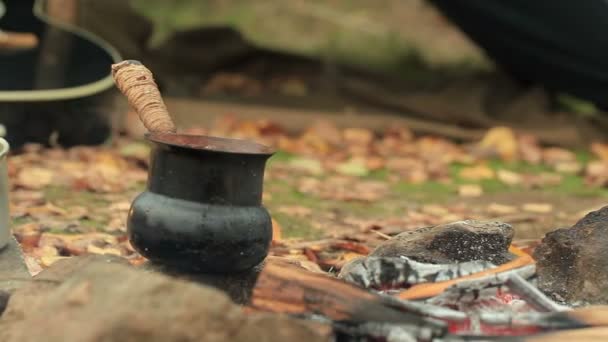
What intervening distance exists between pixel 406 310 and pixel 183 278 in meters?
0.50

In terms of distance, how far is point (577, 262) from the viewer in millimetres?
2482

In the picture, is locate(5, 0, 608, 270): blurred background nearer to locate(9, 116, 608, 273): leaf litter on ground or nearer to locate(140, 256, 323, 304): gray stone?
locate(9, 116, 608, 273): leaf litter on ground

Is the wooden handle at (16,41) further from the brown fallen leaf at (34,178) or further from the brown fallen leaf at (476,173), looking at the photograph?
the brown fallen leaf at (476,173)

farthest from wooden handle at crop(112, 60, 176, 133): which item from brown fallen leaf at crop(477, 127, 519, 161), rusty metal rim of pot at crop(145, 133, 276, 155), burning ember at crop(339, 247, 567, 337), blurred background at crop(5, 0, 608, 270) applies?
brown fallen leaf at crop(477, 127, 519, 161)

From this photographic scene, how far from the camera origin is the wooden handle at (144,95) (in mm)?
2383

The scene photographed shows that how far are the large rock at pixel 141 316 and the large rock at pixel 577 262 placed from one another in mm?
805

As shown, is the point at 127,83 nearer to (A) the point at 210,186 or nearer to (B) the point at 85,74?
(A) the point at 210,186

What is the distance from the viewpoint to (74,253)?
315 centimetres

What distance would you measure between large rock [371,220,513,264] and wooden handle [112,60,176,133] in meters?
0.64

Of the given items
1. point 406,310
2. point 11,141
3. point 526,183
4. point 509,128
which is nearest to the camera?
point 406,310

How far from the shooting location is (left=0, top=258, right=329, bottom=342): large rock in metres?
1.73

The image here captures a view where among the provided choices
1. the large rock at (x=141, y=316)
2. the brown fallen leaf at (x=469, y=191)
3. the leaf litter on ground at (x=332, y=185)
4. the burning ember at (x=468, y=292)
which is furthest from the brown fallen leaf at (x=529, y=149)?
the large rock at (x=141, y=316)

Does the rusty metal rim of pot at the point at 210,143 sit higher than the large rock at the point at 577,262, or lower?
higher

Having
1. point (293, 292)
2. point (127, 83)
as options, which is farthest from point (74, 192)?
point (293, 292)
